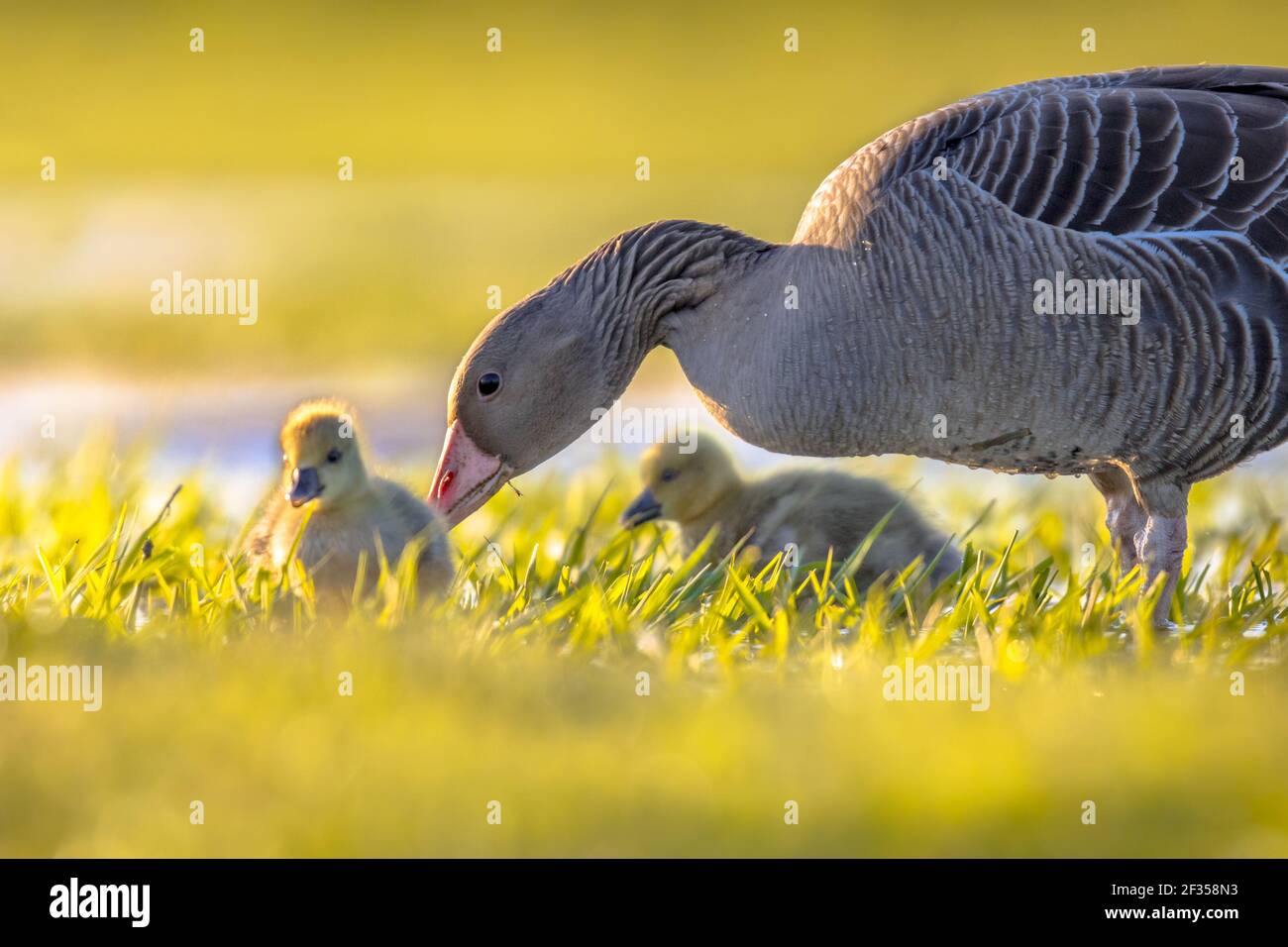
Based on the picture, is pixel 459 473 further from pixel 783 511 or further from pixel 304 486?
pixel 783 511

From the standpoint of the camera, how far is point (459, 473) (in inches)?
249

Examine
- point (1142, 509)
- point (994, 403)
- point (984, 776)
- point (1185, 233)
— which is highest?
point (1185, 233)

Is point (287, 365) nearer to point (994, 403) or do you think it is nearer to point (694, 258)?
point (694, 258)

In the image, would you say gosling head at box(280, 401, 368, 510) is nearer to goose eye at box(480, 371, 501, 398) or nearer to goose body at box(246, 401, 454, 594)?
goose body at box(246, 401, 454, 594)

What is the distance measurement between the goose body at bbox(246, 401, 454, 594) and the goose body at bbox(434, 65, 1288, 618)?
1.64ft

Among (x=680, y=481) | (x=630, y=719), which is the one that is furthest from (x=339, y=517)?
(x=630, y=719)

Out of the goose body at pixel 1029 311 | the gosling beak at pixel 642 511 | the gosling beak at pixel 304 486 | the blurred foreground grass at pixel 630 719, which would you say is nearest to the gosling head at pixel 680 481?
the gosling beak at pixel 642 511

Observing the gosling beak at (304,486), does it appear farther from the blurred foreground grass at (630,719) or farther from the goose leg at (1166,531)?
the goose leg at (1166,531)

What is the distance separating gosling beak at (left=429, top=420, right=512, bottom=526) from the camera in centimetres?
631

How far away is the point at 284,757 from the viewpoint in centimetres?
396

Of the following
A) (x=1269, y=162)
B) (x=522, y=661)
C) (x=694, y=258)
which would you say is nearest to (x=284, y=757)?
(x=522, y=661)

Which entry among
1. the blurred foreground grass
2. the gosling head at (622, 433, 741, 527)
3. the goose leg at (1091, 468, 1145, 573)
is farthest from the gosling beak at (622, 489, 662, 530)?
the goose leg at (1091, 468, 1145, 573)

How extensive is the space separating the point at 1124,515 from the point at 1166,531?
1.57 ft

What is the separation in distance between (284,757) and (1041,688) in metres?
2.15
